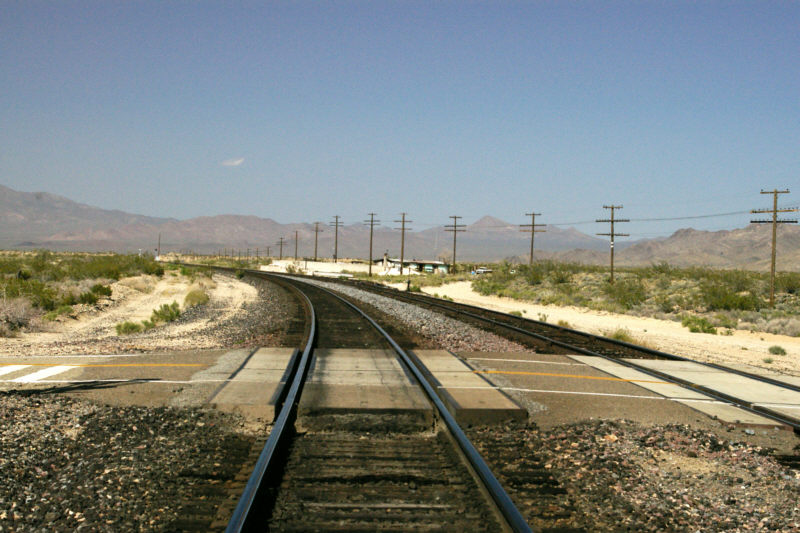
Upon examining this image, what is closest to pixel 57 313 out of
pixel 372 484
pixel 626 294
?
pixel 372 484

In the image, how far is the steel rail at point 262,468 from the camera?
181 inches

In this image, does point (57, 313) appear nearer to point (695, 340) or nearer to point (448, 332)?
point (448, 332)

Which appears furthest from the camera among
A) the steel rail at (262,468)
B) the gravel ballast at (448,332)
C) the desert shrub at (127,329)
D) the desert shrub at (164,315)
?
the desert shrub at (164,315)

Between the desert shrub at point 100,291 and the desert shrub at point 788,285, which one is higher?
the desert shrub at point 788,285

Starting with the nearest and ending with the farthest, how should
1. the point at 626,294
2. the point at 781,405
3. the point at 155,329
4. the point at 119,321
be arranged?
the point at 781,405 → the point at 155,329 → the point at 119,321 → the point at 626,294

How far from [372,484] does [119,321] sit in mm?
19565

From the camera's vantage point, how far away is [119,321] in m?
22.8

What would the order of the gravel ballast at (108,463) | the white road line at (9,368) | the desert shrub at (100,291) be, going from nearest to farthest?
the gravel ballast at (108,463), the white road line at (9,368), the desert shrub at (100,291)

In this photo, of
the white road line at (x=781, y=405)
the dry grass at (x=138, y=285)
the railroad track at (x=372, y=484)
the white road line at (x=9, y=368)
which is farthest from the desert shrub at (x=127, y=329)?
the dry grass at (x=138, y=285)

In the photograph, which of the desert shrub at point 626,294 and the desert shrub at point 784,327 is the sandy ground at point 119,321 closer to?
the desert shrub at point 626,294

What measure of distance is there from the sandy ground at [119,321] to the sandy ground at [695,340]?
12111mm

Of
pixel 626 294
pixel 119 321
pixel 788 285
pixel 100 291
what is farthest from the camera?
pixel 626 294

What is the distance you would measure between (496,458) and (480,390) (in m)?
2.76

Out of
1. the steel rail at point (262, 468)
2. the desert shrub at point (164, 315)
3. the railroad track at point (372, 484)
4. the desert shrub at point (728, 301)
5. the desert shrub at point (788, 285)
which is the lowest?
the desert shrub at point (164, 315)
